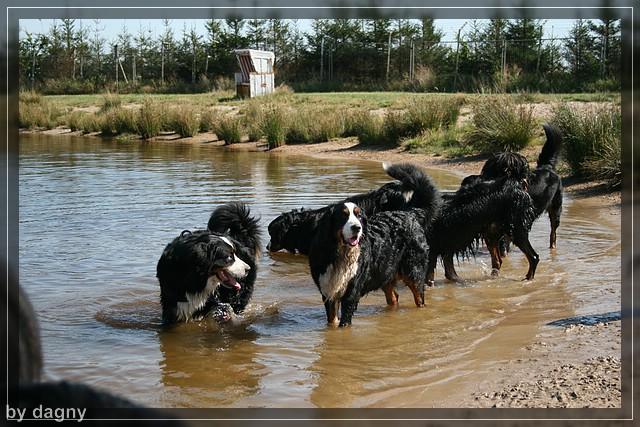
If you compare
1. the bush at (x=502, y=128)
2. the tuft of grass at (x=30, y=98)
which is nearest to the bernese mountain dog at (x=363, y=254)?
the bush at (x=502, y=128)

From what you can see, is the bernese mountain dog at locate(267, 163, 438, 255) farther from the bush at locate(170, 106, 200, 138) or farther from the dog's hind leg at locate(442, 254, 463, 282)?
the bush at locate(170, 106, 200, 138)

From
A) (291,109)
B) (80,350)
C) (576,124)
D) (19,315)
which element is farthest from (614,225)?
(291,109)

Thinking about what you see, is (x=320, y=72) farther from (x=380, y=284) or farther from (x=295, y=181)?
(x=380, y=284)

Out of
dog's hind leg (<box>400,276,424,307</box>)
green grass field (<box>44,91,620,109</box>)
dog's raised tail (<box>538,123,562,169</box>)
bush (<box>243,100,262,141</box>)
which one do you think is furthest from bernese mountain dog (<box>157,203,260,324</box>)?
bush (<box>243,100,262,141</box>)

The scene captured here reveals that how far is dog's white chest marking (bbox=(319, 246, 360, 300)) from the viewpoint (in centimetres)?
639

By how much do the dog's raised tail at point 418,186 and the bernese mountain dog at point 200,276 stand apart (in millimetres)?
Result: 1755

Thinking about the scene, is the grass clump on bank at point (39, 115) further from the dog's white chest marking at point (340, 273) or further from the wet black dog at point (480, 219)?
the dog's white chest marking at point (340, 273)

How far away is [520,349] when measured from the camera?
5762 millimetres

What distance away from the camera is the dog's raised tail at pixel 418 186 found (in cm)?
756

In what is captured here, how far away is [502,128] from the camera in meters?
15.9

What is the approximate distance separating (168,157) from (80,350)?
1368 centimetres

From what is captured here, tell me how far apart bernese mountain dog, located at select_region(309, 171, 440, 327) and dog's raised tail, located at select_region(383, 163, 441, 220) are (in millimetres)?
22

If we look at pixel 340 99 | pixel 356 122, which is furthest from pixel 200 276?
pixel 340 99

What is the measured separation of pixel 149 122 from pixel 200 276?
60.8 ft
